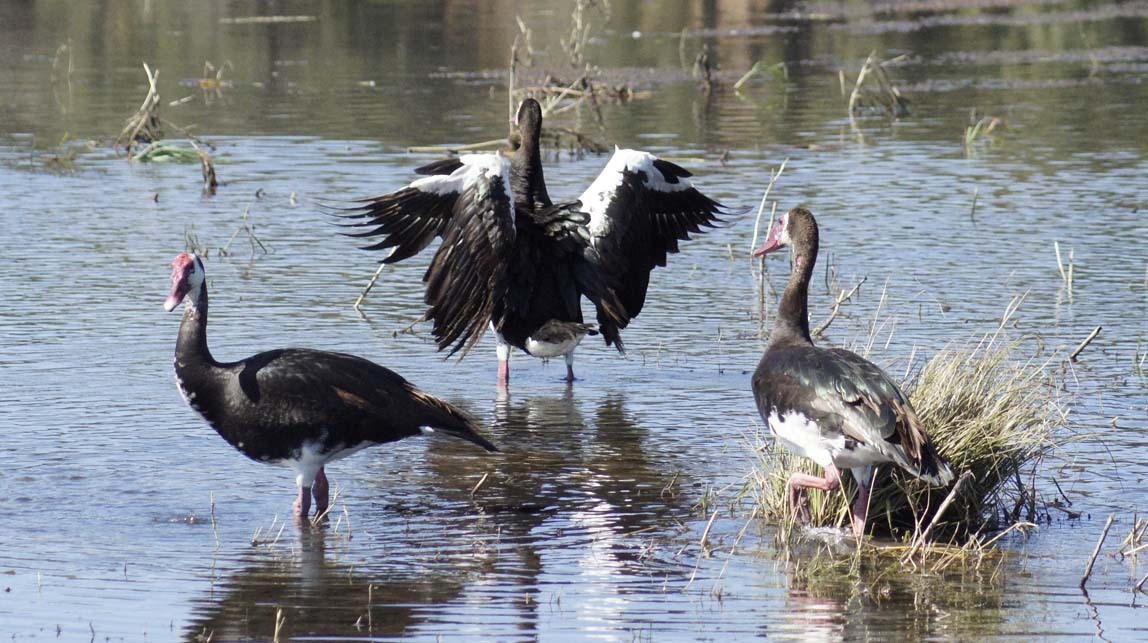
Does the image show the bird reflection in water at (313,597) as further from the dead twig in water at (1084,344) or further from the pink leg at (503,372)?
the dead twig in water at (1084,344)

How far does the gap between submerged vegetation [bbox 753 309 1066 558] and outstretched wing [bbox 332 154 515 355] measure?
111 inches

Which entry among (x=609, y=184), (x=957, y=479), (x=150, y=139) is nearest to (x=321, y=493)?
(x=957, y=479)

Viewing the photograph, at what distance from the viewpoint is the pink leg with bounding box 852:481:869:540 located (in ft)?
24.1

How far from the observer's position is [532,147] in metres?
11.2

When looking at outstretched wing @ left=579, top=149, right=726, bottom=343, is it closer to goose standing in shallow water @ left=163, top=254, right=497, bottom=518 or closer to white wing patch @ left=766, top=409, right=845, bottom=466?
goose standing in shallow water @ left=163, top=254, right=497, bottom=518

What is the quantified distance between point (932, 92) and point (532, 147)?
14.0 m

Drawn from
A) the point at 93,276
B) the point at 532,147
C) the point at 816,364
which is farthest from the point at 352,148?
the point at 816,364

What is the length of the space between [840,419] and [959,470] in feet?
2.75

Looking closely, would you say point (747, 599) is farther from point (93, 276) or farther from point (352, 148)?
point (352, 148)

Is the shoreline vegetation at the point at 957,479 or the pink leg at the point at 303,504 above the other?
the shoreline vegetation at the point at 957,479

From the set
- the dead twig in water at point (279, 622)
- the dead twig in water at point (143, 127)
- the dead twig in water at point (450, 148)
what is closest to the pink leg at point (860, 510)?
the dead twig in water at point (279, 622)

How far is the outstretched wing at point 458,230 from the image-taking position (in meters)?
10.2

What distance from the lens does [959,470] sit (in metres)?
7.67

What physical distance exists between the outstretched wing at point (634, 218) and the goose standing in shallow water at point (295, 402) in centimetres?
304
